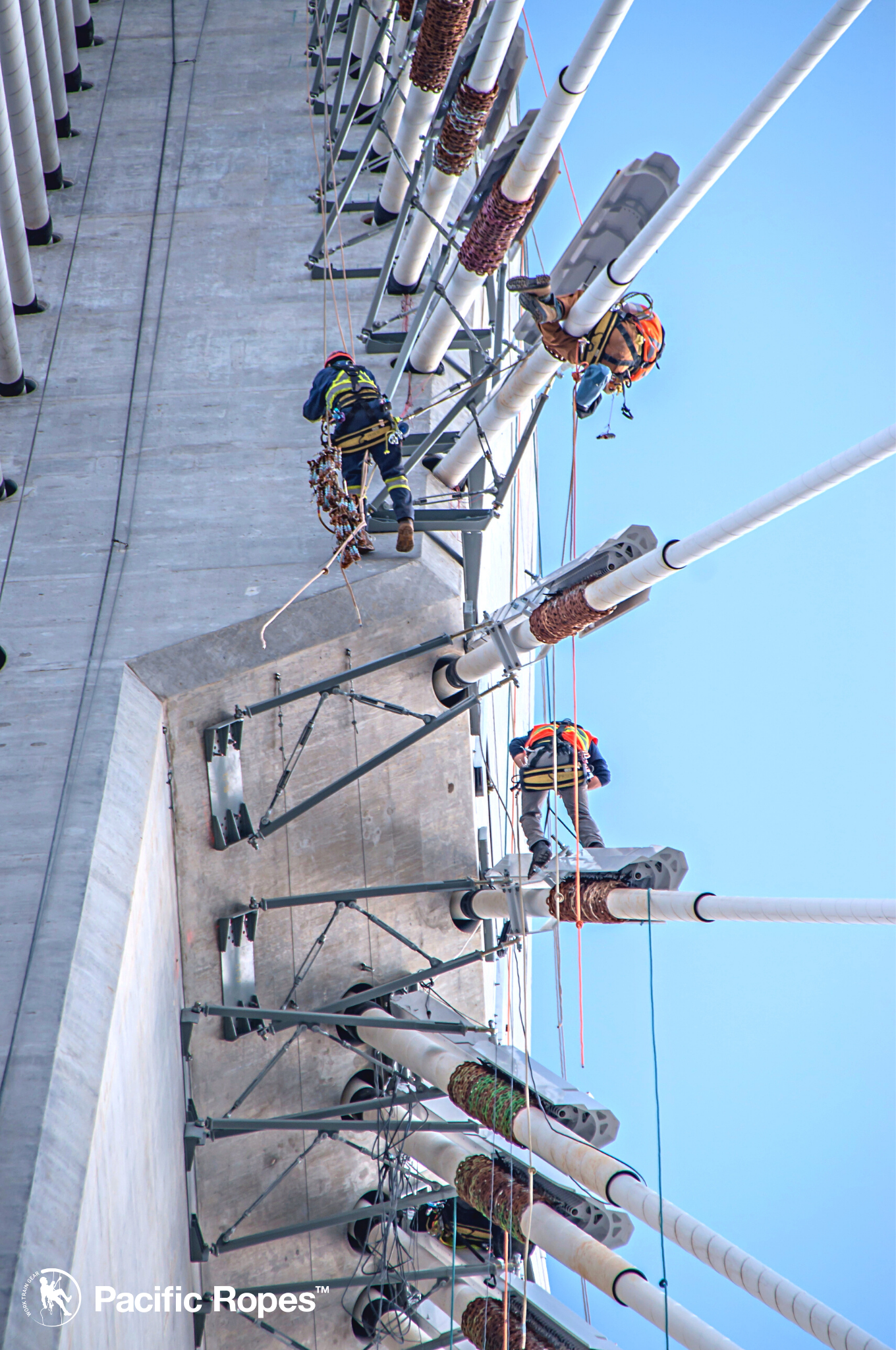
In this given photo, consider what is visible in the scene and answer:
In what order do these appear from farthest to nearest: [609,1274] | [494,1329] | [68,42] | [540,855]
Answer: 1. [68,42]
2. [540,855]
3. [494,1329]
4. [609,1274]

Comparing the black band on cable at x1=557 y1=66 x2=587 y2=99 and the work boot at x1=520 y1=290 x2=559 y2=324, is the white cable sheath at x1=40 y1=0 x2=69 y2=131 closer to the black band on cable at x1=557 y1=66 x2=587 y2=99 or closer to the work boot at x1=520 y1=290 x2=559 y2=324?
the work boot at x1=520 y1=290 x2=559 y2=324

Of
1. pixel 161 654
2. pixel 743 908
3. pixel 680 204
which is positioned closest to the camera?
pixel 680 204

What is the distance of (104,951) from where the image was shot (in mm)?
9766

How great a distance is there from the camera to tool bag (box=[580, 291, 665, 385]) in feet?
41.7

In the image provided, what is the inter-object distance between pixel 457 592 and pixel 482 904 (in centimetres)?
401

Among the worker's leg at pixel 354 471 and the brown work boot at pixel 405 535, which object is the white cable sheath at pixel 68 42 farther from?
the brown work boot at pixel 405 535

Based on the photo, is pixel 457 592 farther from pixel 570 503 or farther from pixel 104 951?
pixel 104 951

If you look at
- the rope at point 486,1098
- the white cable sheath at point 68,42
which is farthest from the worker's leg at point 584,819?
the white cable sheath at point 68,42

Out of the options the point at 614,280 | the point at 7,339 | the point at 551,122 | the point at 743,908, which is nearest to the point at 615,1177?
the point at 743,908

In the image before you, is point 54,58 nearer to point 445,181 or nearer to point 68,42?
point 68,42

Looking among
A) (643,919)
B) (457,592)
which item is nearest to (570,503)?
(457,592)

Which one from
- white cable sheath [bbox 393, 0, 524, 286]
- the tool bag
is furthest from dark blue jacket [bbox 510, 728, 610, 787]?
white cable sheath [bbox 393, 0, 524, 286]

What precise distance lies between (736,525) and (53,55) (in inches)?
728

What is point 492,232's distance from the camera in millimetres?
12820
